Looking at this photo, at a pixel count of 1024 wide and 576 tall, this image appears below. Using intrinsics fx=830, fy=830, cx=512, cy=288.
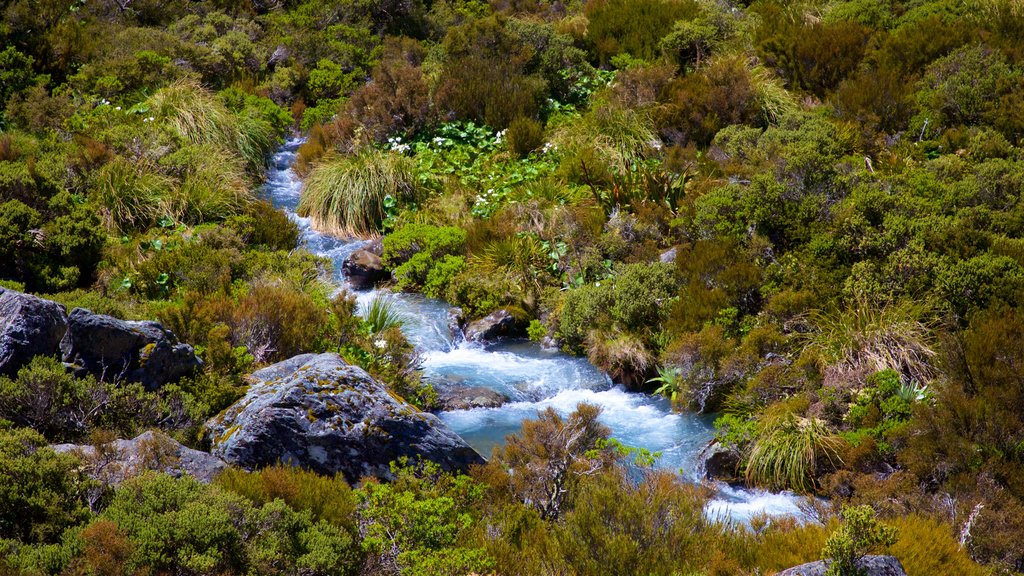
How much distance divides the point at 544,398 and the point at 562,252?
2.91 m

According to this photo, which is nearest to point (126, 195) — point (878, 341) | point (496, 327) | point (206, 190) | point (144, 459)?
point (206, 190)

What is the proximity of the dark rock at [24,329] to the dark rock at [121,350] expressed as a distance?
0.54 ft

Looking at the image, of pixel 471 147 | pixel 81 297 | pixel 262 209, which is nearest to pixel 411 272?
pixel 262 209

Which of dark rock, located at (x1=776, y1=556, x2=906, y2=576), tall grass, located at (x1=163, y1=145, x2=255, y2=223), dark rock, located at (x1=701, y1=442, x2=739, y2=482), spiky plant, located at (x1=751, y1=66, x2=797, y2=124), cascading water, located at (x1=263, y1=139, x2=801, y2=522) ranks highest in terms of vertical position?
spiky plant, located at (x1=751, y1=66, x2=797, y2=124)

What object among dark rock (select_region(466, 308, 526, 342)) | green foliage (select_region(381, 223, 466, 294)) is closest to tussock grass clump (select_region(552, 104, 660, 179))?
green foliage (select_region(381, 223, 466, 294))

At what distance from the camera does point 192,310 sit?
8211mm

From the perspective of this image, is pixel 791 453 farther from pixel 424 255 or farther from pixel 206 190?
pixel 206 190

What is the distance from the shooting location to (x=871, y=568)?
4359 millimetres

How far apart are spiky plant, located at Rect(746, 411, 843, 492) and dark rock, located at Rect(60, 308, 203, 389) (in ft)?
17.4

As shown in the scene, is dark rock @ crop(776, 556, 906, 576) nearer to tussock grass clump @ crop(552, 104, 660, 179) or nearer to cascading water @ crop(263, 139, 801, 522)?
cascading water @ crop(263, 139, 801, 522)

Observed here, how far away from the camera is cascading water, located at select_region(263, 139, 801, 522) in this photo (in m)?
8.21

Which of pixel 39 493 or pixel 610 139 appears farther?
pixel 610 139

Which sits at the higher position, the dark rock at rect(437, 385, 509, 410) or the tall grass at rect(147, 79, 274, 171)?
the tall grass at rect(147, 79, 274, 171)

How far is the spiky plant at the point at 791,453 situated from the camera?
307 inches
